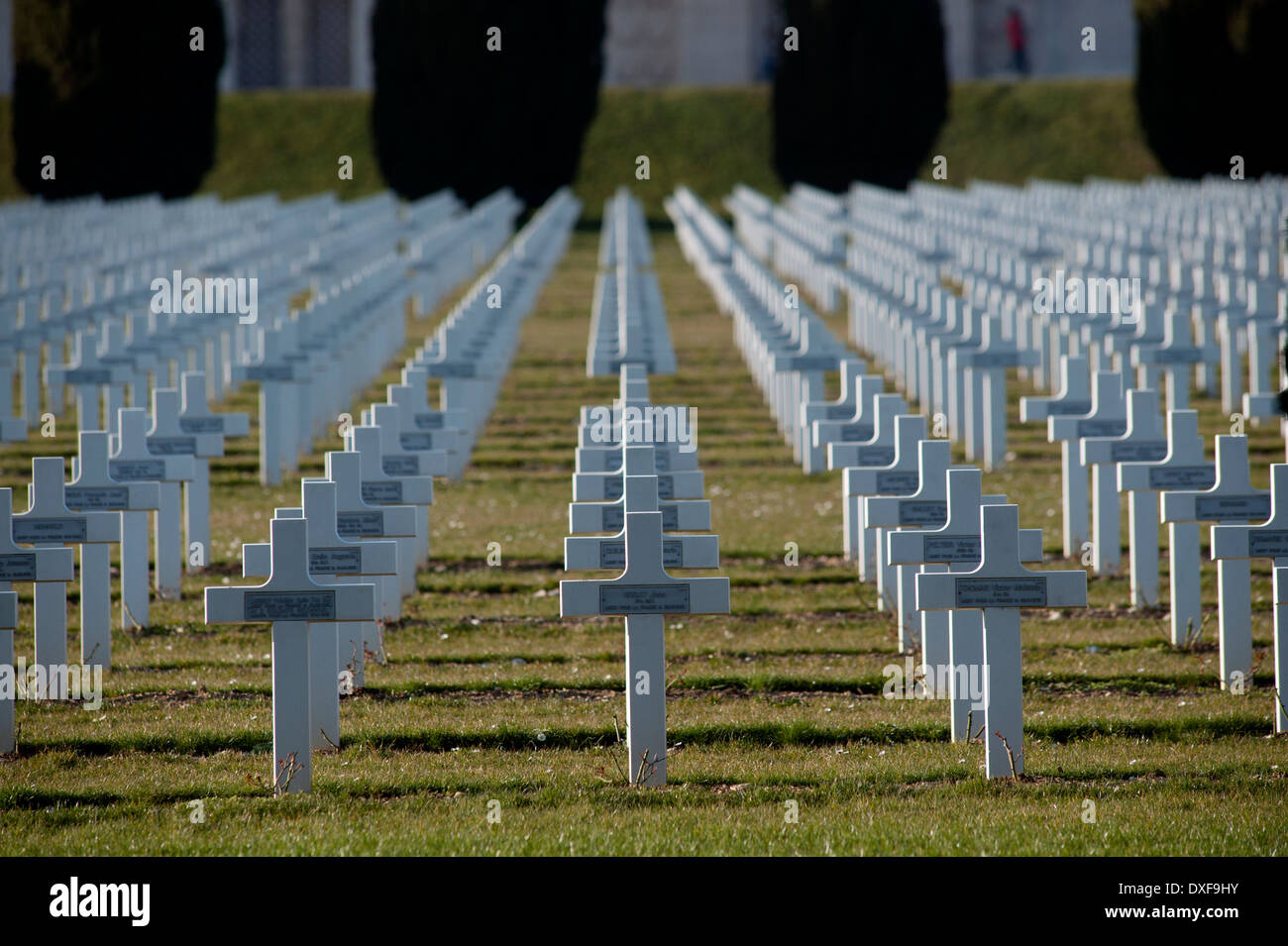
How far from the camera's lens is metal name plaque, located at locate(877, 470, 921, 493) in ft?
24.8

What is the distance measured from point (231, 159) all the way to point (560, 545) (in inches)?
1531

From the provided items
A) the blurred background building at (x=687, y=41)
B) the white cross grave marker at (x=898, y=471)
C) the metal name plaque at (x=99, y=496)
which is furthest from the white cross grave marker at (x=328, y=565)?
the blurred background building at (x=687, y=41)

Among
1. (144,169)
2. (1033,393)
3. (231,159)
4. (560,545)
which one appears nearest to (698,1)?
(231,159)

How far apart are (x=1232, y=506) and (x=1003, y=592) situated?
1.56 m

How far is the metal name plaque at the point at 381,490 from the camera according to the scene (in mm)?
7480

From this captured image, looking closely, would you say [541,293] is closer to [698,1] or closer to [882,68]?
[882,68]

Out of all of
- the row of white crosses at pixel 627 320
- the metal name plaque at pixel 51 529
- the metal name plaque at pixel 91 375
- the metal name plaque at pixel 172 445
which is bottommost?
the metal name plaque at pixel 51 529

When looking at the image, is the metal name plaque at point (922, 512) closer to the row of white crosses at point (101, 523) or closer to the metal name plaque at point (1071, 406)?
the metal name plaque at point (1071, 406)

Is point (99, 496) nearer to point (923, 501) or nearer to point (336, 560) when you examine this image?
point (336, 560)

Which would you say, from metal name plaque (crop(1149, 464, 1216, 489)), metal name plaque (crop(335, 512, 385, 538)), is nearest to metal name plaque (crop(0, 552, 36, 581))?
metal name plaque (crop(335, 512, 385, 538))

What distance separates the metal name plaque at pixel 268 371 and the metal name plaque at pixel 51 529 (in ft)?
17.4

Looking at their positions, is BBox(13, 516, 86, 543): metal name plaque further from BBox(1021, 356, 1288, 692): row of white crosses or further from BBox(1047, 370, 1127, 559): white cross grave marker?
BBox(1047, 370, 1127, 559): white cross grave marker

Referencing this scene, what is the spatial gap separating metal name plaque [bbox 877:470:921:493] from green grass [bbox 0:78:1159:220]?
3676cm

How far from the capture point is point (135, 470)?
8062 millimetres
